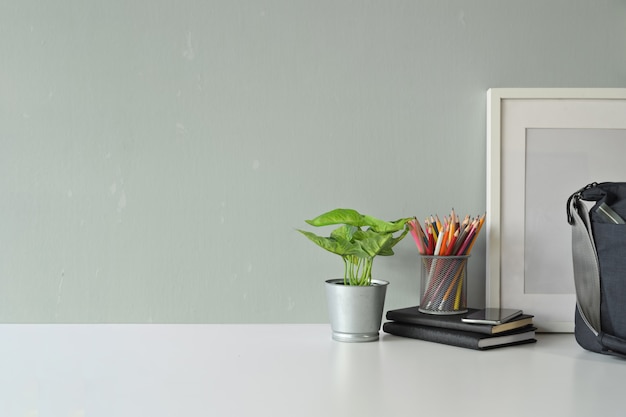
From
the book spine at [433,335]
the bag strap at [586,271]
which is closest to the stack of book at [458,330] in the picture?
the book spine at [433,335]

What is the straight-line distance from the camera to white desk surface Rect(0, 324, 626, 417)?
0.70 meters

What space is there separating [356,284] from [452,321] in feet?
0.55

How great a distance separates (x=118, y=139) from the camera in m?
1.19

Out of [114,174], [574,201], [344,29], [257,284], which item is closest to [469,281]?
[574,201]

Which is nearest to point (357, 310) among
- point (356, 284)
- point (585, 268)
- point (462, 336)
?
point (356, 284)

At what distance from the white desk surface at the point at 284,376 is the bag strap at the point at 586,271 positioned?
0.05 m

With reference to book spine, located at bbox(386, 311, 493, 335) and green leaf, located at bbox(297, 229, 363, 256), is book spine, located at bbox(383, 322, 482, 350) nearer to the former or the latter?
book spine, located at bbox(386, 311, 493, 335)

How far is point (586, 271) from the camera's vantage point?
97 centimetres

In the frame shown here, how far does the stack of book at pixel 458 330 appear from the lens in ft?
3.22

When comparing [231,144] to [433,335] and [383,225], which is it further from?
[433,335]

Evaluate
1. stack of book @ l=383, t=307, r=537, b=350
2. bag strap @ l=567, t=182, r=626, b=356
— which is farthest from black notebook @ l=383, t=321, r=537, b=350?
bag strap @ l=567, t=182, r=626, b=356

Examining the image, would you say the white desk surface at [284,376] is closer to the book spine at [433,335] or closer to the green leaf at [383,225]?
the book spine at [433,335]

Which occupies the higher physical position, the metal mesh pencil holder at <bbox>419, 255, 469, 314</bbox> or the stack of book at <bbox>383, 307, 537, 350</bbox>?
the metal mesh pencil holder at <bbox>419, 255, 469, 314</bbox>

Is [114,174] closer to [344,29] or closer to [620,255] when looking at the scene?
[344,29]
